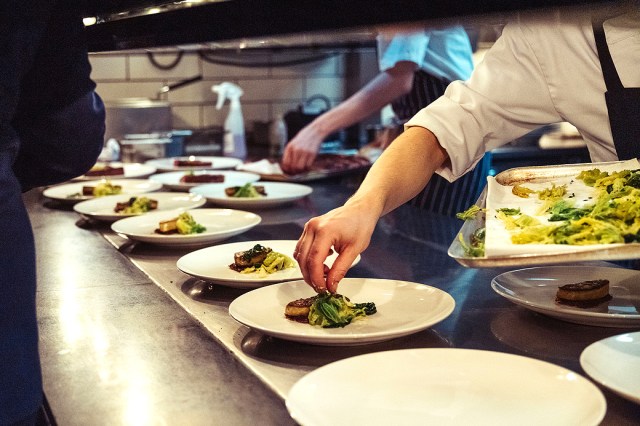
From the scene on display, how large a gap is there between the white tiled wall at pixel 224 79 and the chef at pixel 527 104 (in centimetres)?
333

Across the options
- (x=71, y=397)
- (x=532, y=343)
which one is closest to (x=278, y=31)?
(x=71, y=397)

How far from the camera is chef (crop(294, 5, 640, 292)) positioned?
6.05 feet

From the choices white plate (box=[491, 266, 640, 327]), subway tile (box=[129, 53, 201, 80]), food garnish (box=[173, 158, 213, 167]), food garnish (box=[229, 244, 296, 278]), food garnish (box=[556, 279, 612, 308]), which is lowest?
food garnish (box=[173, 158, 213, 167])

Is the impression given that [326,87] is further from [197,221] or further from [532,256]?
[532,256]

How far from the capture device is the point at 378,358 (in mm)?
1215

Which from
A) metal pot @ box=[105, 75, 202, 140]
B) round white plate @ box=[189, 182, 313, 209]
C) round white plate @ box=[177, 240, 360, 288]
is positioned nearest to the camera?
round white plate @ box=[177, 240, 360, 288]

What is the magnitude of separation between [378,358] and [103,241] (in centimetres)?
136

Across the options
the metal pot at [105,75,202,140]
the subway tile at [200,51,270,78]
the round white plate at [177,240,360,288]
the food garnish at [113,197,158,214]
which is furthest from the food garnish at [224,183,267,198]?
the subway tile at [200,51,270,78]

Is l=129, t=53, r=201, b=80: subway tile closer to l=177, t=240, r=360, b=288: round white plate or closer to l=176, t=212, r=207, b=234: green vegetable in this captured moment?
l=176, t=212, r=207, b=234: green vegetable

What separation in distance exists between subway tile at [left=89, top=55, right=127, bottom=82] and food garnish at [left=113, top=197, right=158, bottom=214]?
2523mm

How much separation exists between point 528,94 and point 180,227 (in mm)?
971

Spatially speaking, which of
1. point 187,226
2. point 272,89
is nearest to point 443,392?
point 187,226

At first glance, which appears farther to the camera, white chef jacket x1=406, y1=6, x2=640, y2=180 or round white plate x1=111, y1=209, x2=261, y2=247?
round white plate x1=111, y1=209, x2=261, y2=247

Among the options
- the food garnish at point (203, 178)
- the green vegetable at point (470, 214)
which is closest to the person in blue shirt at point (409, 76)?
the food garnish at point (203, 178)
